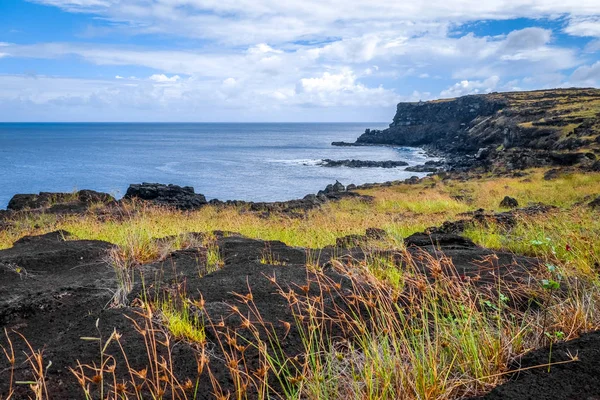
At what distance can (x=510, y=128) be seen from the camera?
238 feet

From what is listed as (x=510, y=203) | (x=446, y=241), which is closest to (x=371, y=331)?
(x=446, y=241)

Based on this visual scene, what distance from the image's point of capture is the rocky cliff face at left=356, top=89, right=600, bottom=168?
1846 inches

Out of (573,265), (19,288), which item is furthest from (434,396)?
(19,288)

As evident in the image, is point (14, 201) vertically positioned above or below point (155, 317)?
below

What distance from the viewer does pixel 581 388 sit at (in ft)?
9.41

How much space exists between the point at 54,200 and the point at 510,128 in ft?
214

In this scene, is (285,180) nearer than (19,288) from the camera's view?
No

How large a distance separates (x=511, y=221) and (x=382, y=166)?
246 feet

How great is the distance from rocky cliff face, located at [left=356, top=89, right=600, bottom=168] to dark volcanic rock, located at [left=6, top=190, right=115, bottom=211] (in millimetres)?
34123

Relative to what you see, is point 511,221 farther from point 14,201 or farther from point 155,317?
point 14,201

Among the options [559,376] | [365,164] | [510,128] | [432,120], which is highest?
[432,120]

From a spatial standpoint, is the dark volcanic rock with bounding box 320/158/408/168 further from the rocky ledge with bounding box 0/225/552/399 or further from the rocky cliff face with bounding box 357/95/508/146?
the rocky ledge with bounding box 0/225/552/399

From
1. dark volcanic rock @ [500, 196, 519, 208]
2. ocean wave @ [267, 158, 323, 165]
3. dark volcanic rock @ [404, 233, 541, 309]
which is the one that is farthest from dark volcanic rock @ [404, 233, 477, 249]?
ocean wave @ [267, 158, 323, 165]

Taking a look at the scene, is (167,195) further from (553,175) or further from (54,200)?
(553,175)
